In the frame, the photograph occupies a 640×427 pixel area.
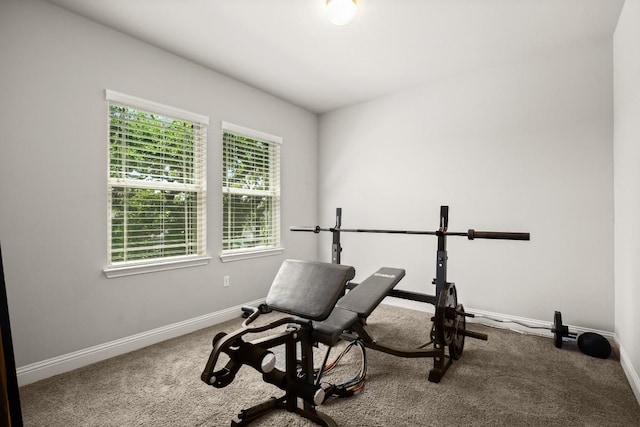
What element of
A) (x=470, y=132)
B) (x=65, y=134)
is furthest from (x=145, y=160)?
(x=470, y=132)

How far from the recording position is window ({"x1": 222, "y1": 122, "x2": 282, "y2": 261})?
11.1ft

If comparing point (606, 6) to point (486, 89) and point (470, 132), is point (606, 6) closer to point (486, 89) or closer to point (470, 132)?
point (486, 89)

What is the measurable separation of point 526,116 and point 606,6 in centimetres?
94

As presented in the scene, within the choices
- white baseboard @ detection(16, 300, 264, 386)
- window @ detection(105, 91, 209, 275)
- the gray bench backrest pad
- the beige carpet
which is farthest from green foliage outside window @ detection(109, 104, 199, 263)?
the gray bench backrest pad

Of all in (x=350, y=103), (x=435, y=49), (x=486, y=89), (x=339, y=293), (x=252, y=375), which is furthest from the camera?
(x=350, y=103)

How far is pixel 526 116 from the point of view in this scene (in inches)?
118

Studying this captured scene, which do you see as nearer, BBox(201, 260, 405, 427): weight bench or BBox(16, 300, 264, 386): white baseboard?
BBox(201, 260, 405, 427): weight bench

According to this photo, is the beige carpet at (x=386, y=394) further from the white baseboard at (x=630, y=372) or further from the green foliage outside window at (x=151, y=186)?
the green foliage outside window at (x=151, y=186)

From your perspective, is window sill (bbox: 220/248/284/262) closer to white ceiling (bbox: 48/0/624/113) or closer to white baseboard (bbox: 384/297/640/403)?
white baseboard (bbox: 384/297/640/403)

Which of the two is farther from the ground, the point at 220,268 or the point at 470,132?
the point at 470,132

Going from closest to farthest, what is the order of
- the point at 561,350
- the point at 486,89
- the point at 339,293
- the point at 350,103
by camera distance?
the point at 339,293, the point at 561,350, the point at 486,89, the point at 350,103

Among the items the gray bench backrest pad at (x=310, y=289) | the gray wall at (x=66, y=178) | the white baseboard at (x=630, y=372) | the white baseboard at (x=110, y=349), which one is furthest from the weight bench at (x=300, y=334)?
the white baseboard at (x=630, y=372)

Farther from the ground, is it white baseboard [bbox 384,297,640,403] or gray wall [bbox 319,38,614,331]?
gray wall [bbox 319,38,614,331]

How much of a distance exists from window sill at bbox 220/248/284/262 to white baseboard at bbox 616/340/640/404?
10.5ft
